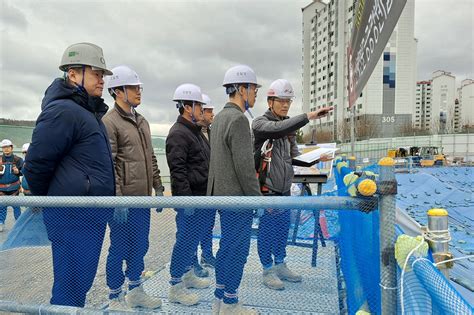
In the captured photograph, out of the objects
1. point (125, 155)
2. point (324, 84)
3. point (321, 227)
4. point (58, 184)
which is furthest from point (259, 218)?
point (324, 84)

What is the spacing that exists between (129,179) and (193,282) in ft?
3.47

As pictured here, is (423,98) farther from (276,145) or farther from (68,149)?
(68,149)

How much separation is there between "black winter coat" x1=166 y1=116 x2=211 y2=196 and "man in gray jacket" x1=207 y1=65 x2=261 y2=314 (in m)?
0.56

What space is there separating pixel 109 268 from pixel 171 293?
0.53 metres

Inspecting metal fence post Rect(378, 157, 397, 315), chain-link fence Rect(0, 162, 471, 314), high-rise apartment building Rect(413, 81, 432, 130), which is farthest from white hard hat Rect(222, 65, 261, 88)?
high-rise apartment building Rect(413, 81, 432, 130)

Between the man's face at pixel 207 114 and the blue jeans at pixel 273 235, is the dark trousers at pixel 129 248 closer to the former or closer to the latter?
the blue jeans at pixel 273 235

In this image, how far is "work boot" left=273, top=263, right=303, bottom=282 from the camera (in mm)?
2469

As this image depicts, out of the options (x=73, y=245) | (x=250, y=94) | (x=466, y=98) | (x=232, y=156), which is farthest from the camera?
(x=466, y=98)

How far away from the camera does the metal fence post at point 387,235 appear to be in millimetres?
1469

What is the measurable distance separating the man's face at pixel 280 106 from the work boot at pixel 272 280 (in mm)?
1579

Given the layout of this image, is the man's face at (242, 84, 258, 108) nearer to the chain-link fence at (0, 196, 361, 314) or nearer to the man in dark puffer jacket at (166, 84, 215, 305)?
the man in dark puffer jacket at (166, 84, 215, 305)

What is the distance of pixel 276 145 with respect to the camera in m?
3.38

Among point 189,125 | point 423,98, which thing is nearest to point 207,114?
point 189,125

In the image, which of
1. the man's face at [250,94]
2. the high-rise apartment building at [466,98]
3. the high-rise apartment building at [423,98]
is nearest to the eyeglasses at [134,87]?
the man's face at [250,94]
